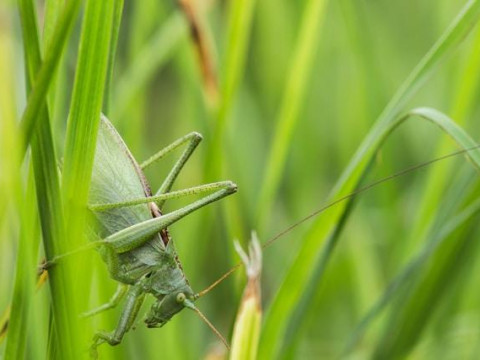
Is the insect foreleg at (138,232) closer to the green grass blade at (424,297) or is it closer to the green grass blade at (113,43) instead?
the green grass blade at (113,43)

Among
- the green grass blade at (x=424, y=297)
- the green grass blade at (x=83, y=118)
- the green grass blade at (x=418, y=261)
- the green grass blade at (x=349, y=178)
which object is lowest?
the green grass blade at (x=424, y=297)

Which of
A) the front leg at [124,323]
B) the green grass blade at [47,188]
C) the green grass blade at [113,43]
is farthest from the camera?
the front leg at [124,323]

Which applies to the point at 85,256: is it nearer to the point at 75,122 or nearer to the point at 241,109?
the point at 75,122

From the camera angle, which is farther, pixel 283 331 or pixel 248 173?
pixel 248 173

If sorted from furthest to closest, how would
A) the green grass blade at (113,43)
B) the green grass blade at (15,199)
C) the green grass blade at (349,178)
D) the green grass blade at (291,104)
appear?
the green grass blade at (291,104)
the green grass blade at (349,178)
the green grass blade at (113,43)
the green grass blade at (15,199)

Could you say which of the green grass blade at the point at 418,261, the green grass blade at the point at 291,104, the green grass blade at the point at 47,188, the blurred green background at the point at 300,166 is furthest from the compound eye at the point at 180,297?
the green grass blade at the point at 291,104

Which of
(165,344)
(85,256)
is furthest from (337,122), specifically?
(85,256)
